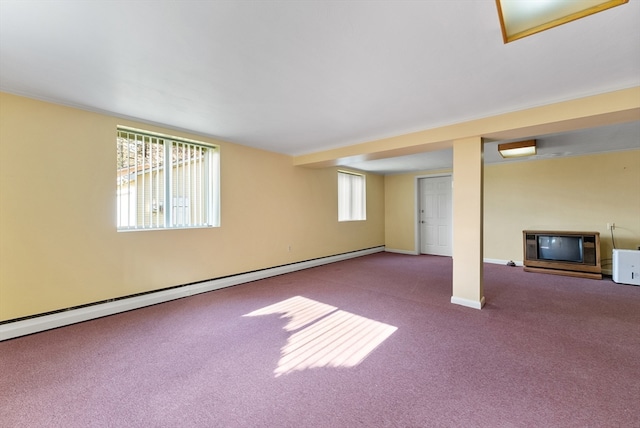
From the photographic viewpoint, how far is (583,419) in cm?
150

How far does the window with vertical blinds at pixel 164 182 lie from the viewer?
3227 mm

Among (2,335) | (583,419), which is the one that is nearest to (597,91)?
(583,419)

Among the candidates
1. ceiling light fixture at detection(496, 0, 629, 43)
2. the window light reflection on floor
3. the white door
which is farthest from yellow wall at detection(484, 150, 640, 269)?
ceiling light fixture at detection(496, 0, 629, 43)

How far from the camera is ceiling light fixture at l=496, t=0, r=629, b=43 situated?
4.56ft

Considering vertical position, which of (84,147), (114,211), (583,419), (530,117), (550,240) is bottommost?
(583,419)

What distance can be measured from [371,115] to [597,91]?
6.93 feet

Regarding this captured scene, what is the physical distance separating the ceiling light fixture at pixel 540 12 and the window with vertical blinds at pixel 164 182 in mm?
3789

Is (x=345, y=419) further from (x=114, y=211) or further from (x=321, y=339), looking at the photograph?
(x=114, y=211)

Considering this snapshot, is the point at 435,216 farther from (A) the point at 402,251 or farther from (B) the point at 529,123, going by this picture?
(B) the point at 529,123

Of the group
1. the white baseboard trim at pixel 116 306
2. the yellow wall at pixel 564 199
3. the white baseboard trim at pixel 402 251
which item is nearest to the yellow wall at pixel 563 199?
the yellow wall at pixel 564 199

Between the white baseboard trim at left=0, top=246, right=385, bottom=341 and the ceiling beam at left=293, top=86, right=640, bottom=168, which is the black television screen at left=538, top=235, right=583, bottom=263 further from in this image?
the white baseboard trim at left=0, top=246, right=385, bottom=341

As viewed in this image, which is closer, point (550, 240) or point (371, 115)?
point (371, 115)

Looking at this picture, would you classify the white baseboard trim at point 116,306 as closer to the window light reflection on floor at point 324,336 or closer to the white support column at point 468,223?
the window light reflection on floor at point 324,336

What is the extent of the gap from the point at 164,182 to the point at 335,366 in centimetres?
319
